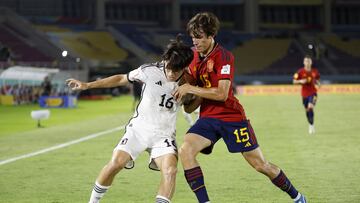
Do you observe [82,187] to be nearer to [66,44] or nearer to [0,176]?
[0,176]

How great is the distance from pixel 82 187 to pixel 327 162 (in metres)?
5.51

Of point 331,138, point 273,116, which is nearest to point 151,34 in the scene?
point 273,116

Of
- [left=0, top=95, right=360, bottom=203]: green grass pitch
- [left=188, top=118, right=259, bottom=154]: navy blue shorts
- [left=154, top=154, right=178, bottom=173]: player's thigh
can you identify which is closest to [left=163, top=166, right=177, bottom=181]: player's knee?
[left=154, top=154, right=178, bottom=173]: player's thigh

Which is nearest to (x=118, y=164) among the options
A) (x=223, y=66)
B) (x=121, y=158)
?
(x=121, y=158)

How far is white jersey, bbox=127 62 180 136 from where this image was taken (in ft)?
28.7

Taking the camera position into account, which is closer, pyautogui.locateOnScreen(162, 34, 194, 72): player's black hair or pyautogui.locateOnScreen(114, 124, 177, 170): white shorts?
pyautogui.locateOnScreen(162, 34, 194, 72): player's black hair

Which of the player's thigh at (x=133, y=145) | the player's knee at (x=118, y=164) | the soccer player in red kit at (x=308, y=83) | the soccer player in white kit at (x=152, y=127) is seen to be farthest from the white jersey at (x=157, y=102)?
the soccer player in red kit at (x=308, y=83)

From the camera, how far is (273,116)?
32.8m

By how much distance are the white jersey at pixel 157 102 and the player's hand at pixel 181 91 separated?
22cm

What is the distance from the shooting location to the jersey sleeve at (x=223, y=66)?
880 centimetres

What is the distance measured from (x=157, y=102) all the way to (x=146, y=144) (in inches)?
19.0

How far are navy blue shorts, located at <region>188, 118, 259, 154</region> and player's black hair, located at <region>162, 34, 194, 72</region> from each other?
0.89m

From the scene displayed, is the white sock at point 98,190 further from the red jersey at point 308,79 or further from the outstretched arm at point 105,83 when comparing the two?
the red jersey at point 308,79

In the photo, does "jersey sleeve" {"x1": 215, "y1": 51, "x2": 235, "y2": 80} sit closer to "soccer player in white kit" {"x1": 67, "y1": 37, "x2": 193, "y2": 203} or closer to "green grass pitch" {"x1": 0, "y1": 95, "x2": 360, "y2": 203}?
"soccer player in white kit" {"x1": 67, "y1": 37, "x2": 193, "y2": 203}
